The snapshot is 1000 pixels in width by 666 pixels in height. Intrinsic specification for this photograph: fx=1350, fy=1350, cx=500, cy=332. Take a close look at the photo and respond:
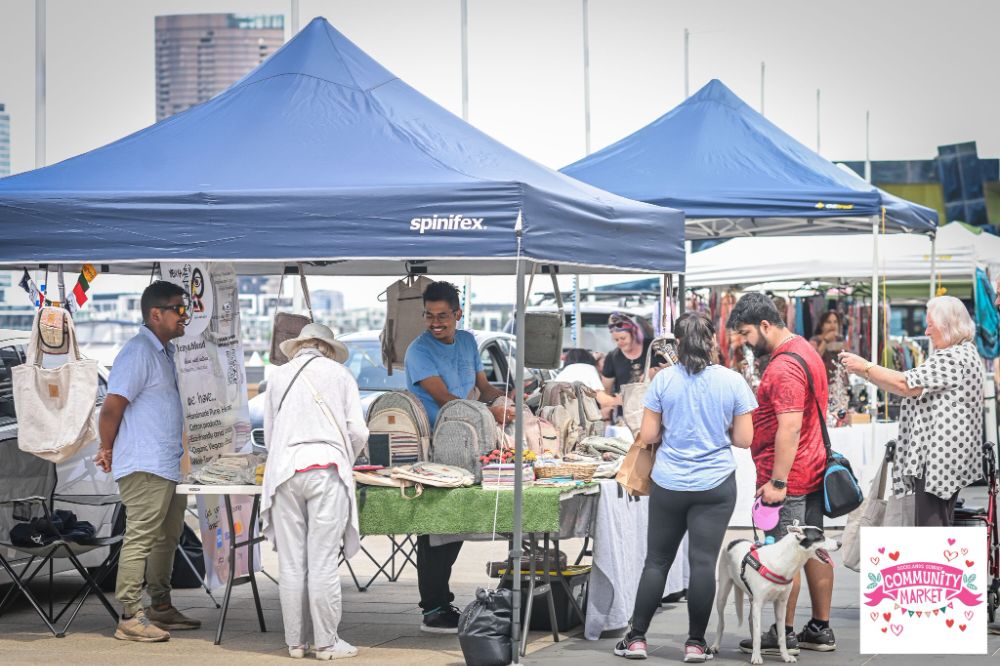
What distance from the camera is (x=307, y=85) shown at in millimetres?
7965

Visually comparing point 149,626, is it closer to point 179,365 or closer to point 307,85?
point 179,365

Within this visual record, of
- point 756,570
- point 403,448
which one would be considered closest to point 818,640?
point 756,570

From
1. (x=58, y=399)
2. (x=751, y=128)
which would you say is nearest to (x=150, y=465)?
(x=58, y=399)

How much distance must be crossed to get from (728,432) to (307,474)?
2133 mm

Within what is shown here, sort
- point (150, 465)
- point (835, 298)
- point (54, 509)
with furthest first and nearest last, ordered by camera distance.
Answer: point (835, 298)
point (54, 509)
point (150, 465)

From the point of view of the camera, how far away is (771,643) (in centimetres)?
719

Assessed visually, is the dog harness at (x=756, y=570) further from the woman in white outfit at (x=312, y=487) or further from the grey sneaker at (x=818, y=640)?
the woman in white outfit at (x=312, y=487)

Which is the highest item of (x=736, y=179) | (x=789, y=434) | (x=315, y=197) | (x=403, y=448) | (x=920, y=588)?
(x=736, y=179)

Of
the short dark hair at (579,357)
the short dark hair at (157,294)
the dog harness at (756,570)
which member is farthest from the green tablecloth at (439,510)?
the short dark hair at (579,357)

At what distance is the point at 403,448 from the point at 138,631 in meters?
1.77

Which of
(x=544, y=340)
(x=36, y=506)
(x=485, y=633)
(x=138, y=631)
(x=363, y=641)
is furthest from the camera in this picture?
(x=544, y=340)

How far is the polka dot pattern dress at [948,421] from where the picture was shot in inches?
287

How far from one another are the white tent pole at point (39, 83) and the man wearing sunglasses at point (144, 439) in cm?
1235

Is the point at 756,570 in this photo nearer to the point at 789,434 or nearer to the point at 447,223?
the point at 789,434
